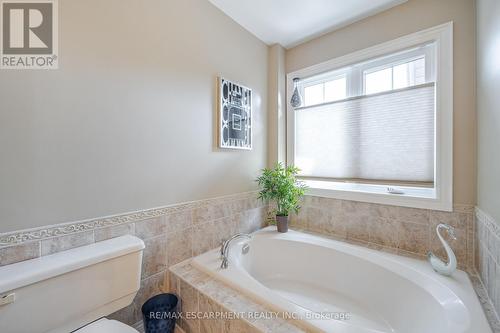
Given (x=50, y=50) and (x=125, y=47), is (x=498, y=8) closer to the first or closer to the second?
(x=125, y=47)

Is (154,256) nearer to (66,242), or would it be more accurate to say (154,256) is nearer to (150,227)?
(150,227)

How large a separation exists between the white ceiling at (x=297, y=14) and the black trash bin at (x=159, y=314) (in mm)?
2319

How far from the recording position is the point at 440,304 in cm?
109

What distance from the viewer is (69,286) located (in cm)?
91

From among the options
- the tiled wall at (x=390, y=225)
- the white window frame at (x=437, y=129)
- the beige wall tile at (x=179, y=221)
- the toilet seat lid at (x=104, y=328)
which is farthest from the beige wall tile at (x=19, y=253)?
the white window frame at (x=437, y=129)

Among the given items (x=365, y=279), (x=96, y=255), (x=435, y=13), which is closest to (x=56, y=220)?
(x=96, y=255)

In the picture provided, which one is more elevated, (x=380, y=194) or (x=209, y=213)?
(x=380, y=194)

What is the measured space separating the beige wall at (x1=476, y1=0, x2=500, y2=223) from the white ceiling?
2.35 ft

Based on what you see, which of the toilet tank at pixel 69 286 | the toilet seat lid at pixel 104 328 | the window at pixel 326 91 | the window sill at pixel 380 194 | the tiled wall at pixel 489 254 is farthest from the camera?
the window at pixel 326 91

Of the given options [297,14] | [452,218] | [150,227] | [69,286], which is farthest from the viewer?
[297,14]

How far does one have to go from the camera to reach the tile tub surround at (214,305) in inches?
37.6

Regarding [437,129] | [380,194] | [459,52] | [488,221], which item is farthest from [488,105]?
[380,194]

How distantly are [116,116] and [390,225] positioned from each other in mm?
2195

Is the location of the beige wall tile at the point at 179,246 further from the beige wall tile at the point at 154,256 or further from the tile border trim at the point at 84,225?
the tile border trim at the point at 84,225
